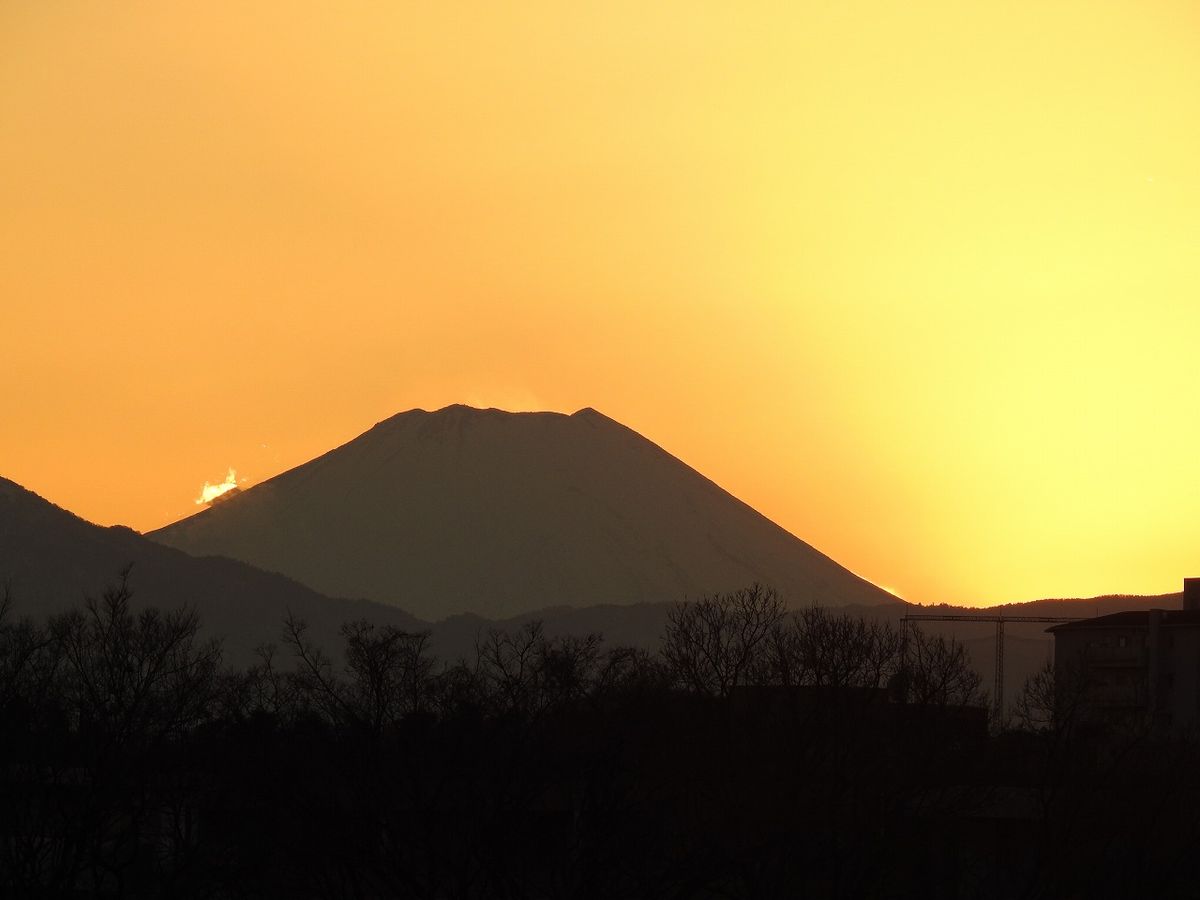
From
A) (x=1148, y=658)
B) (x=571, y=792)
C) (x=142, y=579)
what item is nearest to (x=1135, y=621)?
(x=1148, y=658)

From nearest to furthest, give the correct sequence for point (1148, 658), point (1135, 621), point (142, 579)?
point (1148, 658), point (1135, 621), point (142, 579)

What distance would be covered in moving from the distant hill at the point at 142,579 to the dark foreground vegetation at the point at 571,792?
428ft

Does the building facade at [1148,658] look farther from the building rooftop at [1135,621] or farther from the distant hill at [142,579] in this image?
the distant hill at [142,579]

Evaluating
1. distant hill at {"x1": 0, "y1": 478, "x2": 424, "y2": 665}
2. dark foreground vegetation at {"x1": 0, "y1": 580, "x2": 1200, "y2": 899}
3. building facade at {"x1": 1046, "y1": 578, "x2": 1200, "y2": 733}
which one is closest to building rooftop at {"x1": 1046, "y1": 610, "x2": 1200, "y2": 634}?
building facade at {"x1": 1046, "y1": 578, "x2": 1200, "y2": 733}

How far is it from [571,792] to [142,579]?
6098 inches

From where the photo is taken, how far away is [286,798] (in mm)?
33375

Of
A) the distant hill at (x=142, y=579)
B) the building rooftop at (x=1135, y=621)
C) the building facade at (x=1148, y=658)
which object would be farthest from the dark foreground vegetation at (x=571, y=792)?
the distant hill at (x=142, y=579)

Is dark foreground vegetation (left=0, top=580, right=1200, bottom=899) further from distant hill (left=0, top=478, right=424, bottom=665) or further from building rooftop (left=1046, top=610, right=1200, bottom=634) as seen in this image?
distant hill (left=0, top=478, right=424, bottom=665)

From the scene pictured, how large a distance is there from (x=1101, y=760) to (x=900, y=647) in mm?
7141

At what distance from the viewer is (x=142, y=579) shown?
180500mm

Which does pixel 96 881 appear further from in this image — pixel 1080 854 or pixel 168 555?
pixel 168 555

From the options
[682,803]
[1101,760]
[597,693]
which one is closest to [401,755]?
[682,803]

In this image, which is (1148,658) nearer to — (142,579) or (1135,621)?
(1135,621)

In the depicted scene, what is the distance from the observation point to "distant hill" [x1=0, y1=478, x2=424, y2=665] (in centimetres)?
17175
